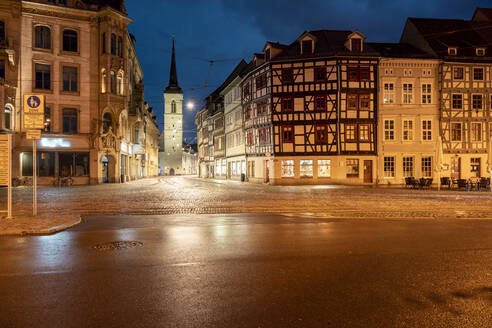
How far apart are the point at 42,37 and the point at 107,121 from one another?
9.82m

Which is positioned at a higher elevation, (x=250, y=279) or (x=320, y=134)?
(x=320, y=134)

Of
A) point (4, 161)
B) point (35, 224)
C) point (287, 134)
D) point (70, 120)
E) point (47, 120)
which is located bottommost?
point (35, 224)

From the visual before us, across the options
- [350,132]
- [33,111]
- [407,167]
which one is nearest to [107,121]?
[350,132]

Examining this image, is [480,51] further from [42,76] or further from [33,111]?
[42,76]

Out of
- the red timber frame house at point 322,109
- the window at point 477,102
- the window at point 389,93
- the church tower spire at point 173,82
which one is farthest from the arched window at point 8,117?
the church tower spire at point 173,82

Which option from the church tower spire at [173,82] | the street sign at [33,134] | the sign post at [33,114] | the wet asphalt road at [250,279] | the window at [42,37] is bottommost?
the wet asphalt road at [250,279]

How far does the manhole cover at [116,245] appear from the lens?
7.52 metres

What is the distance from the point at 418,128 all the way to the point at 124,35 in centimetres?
3241

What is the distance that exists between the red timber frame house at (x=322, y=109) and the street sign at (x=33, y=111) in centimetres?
2622

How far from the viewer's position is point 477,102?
35.5m

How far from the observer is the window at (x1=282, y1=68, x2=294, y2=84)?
117ft

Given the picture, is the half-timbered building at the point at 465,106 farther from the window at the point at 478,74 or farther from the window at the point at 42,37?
the window at the point at 42,37

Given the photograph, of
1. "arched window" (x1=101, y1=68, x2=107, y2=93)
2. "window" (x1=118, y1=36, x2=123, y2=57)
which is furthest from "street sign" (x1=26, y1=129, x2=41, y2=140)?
"window" (x1=118, y1=36, x2=123, y2=57)

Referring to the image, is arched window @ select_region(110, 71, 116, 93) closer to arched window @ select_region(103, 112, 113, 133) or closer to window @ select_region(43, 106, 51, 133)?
arched window @ select_region(103, 112, 113, 133)
